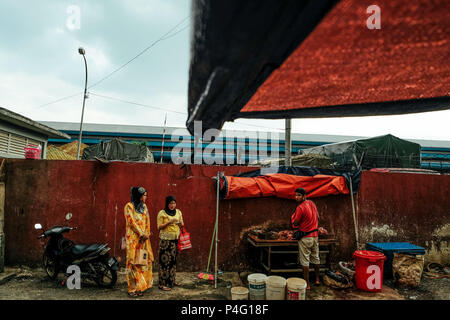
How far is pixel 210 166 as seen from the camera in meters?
6.95

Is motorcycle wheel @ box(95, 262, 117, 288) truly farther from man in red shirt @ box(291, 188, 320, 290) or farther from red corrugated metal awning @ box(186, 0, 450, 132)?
red corrugated metal awning @ box(186, 0, 450, 132)

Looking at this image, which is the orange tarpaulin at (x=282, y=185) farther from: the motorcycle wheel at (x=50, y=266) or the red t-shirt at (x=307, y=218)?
the motorcycle wheel at (x=50, y=266)

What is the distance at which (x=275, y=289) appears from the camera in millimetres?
4805

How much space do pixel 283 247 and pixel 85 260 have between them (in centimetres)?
431

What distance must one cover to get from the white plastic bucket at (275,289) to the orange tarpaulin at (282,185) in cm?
227

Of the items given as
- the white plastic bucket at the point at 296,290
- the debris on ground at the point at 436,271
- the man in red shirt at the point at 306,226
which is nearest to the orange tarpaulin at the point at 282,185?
the man in red shirt at the point at 306,226

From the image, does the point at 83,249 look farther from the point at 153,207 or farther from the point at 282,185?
the point at 282,185

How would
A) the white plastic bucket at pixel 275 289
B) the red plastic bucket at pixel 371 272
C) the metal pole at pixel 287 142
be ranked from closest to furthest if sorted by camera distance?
the white plastic bucket at pixel 275 289 < the red plastic bucket at pixel 371 272 < the metal pole at pixel 287 142

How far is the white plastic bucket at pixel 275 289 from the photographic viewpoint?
189 inches

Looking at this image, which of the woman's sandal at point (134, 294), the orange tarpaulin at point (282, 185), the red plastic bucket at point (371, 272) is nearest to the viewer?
the woman's sandal at point (134, 294)

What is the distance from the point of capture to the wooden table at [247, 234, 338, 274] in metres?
5.95
